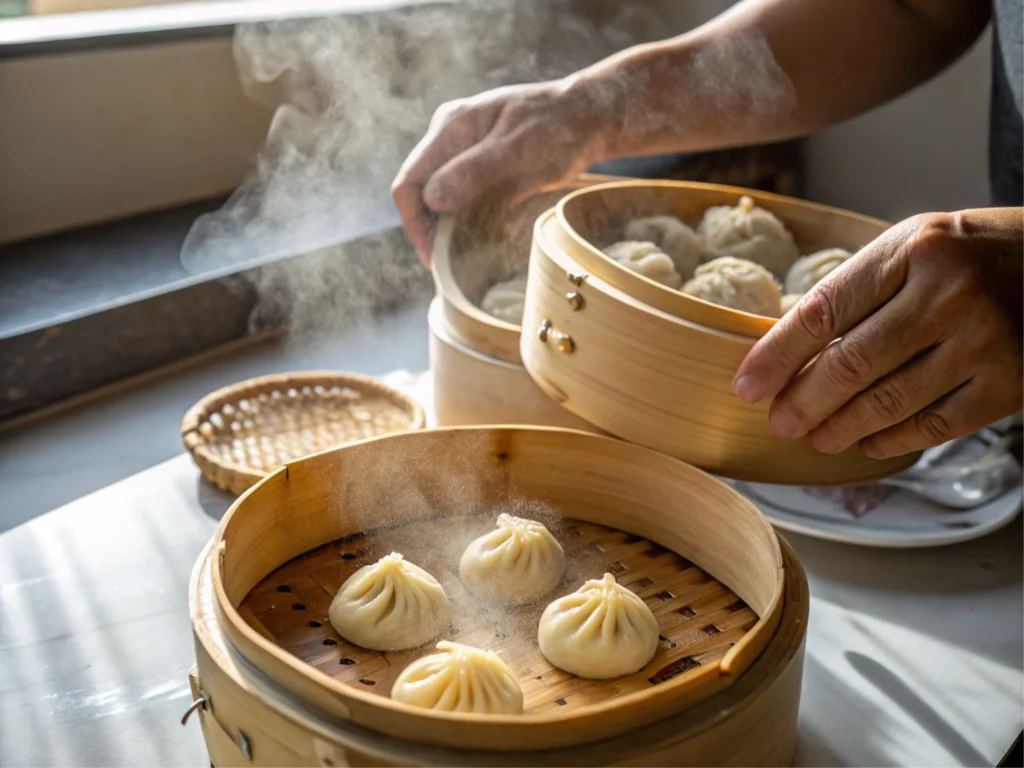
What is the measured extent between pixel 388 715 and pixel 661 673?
0.46 m

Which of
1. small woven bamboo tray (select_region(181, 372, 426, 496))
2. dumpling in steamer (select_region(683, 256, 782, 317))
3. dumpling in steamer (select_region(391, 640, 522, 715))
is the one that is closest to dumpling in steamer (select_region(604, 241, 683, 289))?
dumpling in steamer (select_region(683, 256, 782, 317))

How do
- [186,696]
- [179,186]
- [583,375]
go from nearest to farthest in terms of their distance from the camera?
[186,696] < [583,375] < [179,186]

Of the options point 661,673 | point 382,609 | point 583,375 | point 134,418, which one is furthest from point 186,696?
point 134,418

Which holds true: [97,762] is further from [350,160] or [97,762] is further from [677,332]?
[350,160]

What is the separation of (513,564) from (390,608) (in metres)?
0.20

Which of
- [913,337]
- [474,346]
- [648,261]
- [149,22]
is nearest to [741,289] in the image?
[648,261]

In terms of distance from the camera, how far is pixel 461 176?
210 centimetres

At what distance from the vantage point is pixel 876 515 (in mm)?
1798

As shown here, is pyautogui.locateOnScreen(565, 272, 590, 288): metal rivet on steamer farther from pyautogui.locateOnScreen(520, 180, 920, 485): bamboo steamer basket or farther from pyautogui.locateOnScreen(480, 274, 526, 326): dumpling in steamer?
pyautogui.locateOnScreen(480, 274, 526, 326): dumpling in steamer

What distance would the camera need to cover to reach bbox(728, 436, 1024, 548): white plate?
67.6 inches

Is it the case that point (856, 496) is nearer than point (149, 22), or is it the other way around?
point (856, 496)

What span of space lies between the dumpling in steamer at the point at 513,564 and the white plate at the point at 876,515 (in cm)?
49

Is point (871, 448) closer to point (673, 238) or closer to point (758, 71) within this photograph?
point (673, 238)

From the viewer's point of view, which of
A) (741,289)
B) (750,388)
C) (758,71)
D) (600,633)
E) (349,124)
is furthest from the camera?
(349,124)
